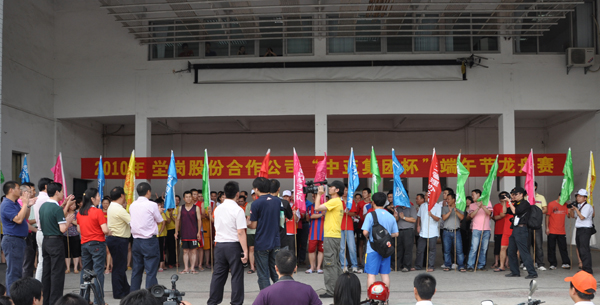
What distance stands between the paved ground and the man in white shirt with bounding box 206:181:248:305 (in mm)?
799

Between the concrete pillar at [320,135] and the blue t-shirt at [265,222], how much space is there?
6119 millimetres

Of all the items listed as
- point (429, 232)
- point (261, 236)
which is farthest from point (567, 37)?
point (261, 236)

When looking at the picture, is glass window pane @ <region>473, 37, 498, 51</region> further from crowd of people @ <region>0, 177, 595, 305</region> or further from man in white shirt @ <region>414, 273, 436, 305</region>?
man in white shirt @ <region>414, 273, 436, 305</region>

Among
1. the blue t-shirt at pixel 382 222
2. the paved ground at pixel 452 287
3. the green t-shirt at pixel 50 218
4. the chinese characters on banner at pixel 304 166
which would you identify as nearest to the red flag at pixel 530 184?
the paved ground at pixel 452 287

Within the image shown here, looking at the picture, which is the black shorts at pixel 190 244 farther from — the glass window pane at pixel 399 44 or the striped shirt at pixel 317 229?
the glass window pane at pixel 399 44

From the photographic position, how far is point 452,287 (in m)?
7.59

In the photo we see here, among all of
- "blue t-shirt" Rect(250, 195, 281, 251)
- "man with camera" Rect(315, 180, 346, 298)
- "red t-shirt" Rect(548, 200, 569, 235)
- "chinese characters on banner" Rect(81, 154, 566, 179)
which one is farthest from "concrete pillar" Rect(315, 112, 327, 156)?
"blue t-shirt" Rect(250, 195, 281, 251)

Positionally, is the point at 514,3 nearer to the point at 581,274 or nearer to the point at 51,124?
the point at 581,274

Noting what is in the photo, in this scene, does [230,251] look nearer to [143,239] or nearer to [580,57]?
[143,239]

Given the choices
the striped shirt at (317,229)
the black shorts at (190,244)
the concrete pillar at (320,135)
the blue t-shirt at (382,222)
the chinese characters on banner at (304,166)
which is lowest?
the black shorts at (190,244)

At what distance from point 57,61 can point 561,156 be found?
1325 centimetres

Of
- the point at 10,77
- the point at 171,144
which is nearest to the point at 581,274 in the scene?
the point at 10,77

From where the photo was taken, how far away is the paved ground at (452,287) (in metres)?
6.60

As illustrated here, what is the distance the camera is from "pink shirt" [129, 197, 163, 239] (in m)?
6.29
